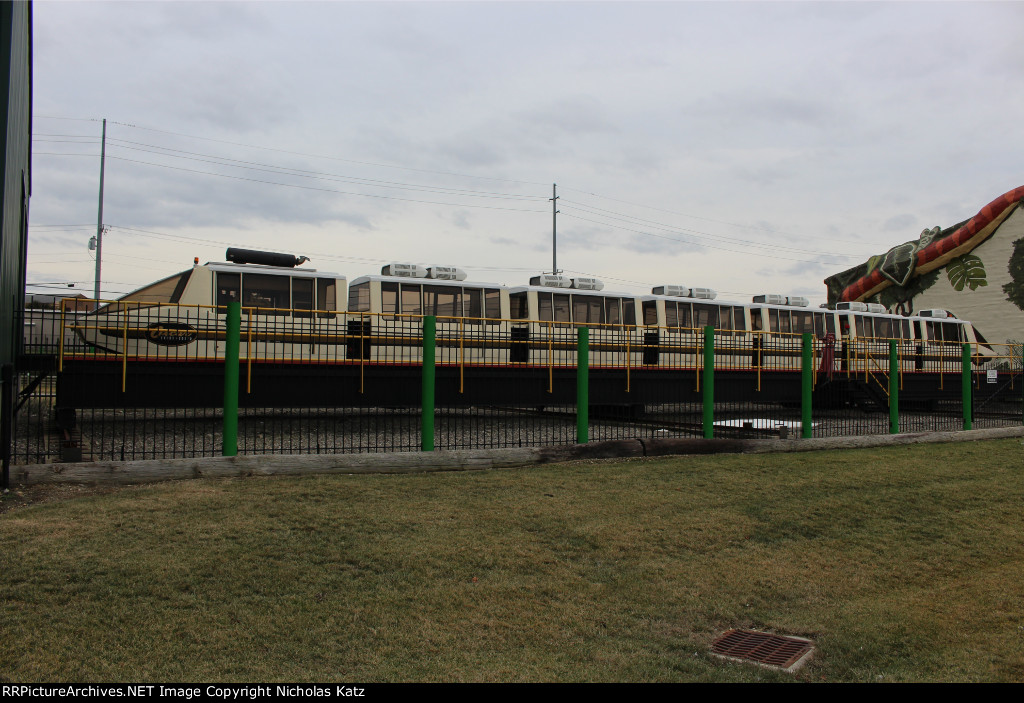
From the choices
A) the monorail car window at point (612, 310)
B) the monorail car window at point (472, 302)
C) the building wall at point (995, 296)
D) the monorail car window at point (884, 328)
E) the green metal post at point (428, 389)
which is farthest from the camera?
the building wall at point (995, 296)

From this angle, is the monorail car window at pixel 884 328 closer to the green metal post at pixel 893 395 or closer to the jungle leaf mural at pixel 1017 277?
the green metal post at pixel 893 395

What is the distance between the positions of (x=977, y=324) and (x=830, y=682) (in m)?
38.2

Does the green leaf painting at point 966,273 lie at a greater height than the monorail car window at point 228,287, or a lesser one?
greater

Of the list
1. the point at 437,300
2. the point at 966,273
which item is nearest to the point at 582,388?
the point at 437,300

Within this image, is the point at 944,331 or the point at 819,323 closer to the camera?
the point at 819,323

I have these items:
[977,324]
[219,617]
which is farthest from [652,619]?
[977,324]

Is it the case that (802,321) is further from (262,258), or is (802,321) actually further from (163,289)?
(163,289)

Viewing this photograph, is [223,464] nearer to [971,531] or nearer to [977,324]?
[971,531]

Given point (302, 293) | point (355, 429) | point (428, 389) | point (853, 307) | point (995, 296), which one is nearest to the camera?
point (428, 389)

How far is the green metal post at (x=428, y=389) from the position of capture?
9.64 metres

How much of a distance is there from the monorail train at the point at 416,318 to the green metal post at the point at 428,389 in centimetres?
145

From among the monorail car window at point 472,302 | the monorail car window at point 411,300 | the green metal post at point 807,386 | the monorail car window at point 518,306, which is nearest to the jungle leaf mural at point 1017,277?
the green metal post at point 807,386

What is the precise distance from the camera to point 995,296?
3456cm

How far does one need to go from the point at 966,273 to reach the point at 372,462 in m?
36.7
